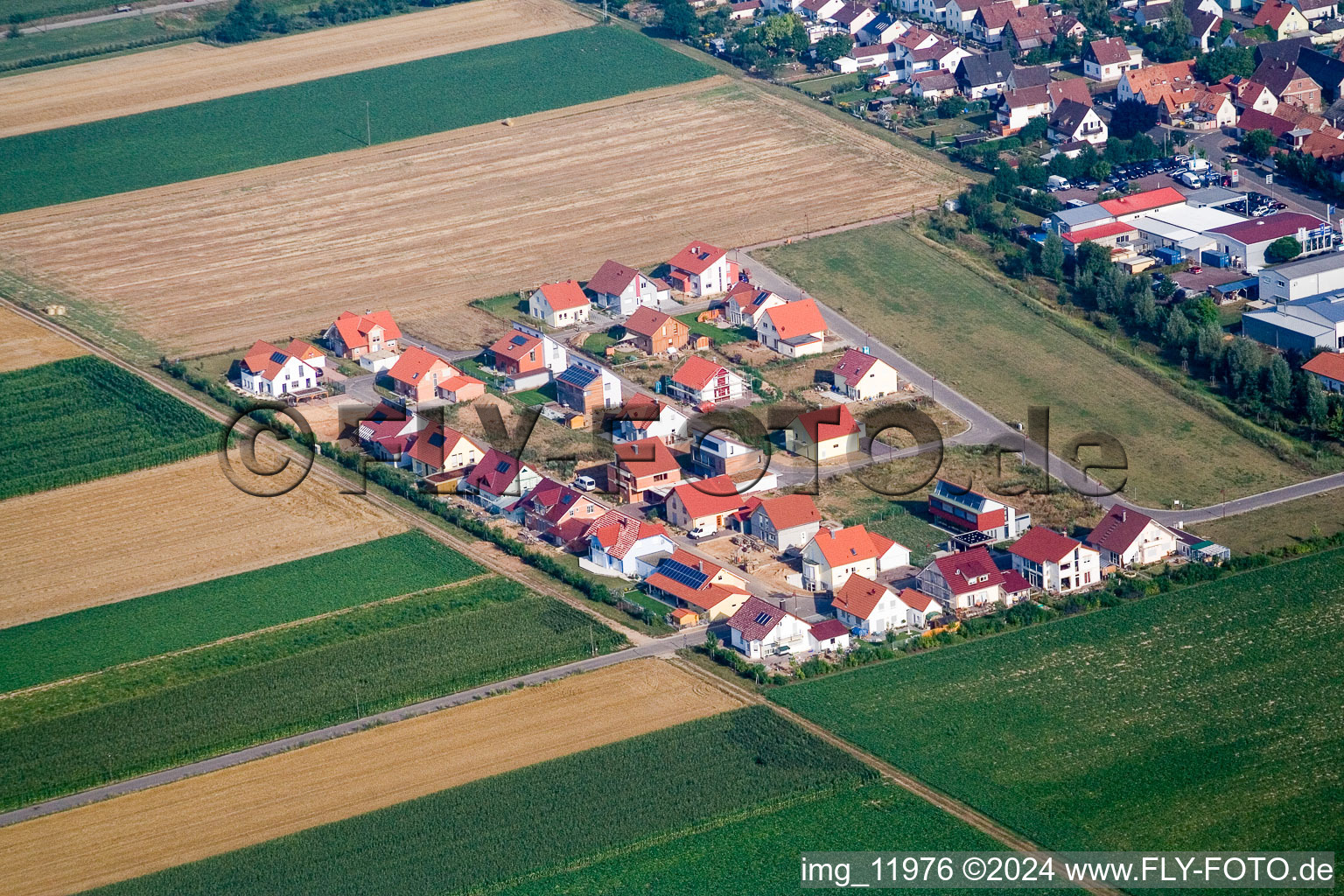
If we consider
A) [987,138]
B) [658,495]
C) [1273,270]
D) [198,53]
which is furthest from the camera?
[198,53]

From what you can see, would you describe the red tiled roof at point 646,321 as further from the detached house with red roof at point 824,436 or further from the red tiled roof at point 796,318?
the detached house with red roof at point 824,436

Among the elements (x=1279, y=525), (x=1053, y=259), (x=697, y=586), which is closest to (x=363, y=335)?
(x=697, y=586)

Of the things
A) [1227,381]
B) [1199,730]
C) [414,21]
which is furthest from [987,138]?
[1199,730]

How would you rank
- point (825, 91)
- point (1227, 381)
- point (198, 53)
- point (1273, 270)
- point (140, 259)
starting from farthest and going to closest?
point (198, 53), point (825, 91), point (140, 259), point (1273, 270), point (1227, 381)

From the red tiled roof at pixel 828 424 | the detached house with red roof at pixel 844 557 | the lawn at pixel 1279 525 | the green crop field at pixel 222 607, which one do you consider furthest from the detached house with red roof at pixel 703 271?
the lawn at pixel 1279 525

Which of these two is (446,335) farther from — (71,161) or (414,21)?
(414,21)

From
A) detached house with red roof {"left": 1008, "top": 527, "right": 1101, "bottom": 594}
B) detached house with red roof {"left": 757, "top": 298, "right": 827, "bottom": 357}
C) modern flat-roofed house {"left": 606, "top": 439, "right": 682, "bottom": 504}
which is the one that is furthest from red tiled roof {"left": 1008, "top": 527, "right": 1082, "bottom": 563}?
detached house with red roof {"left": 757, "top": 298, "right": 827, "bottom": 357}

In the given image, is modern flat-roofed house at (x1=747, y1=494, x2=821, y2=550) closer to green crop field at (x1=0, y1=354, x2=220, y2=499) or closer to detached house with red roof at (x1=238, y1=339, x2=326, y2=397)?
green crop field at (x1=0, y1=354, x2=220, y2=499)
